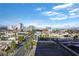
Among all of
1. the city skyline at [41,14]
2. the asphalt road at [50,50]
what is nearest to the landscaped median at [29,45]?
the asphalt road at [50,50]

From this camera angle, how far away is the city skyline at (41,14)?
2.50 m

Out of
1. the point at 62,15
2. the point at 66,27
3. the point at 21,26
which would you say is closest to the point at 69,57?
the point at 66,27

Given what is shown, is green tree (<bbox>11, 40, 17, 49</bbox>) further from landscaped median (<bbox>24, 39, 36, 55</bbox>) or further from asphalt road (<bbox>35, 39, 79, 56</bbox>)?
asphalt road (<bbox>35, 39, 79, 56</bbox>)

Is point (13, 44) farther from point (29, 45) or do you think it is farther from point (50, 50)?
point (50, 50)

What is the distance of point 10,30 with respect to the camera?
8.26 ft

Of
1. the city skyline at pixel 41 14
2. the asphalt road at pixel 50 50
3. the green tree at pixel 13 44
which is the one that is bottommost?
the asphalt road at pixel 50 50

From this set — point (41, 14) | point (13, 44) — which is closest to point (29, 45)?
Result: point (13, 44)

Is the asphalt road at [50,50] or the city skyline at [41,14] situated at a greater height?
the city skyline at [41,14]

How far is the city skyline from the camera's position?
250 cm

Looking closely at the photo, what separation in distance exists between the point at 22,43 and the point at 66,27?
2.02 feet

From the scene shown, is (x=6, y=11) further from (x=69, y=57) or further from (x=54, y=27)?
(x=69, y=57)

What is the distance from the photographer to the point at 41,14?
8.27 feet

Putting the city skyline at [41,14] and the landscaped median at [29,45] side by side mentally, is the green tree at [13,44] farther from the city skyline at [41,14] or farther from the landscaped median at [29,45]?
the city skyline at [41,14]

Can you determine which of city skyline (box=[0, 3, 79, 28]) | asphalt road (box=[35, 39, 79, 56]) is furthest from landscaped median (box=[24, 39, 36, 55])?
city skyline (box=[0, 3, 79, 28])
